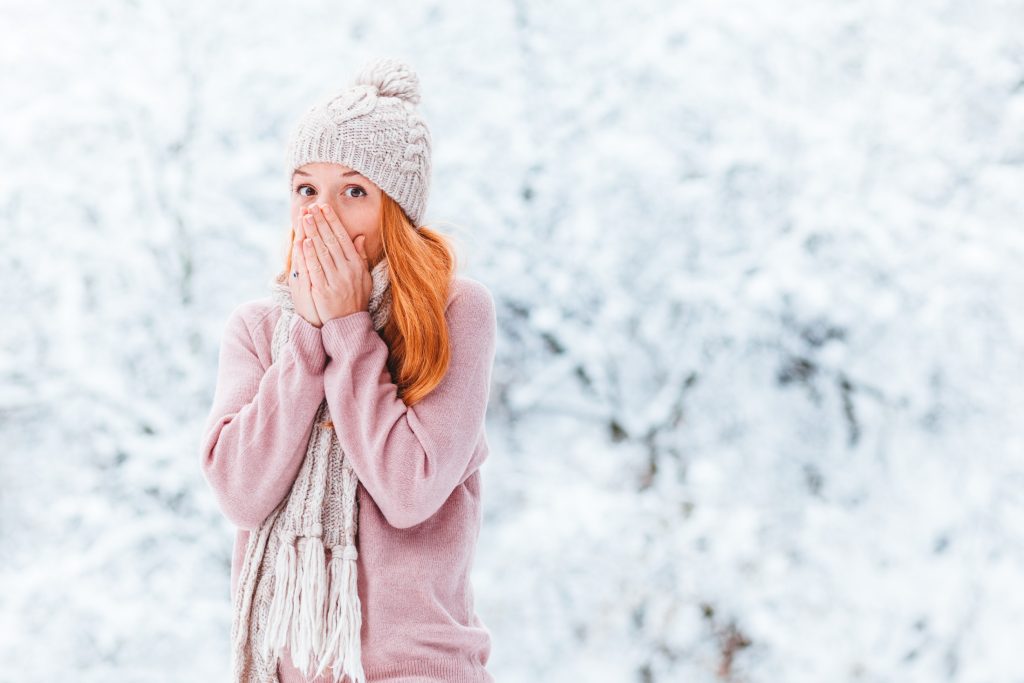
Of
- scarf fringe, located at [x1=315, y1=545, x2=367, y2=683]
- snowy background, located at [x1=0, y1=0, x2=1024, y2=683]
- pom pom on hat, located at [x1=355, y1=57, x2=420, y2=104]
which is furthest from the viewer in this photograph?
snowy background, located at [x1=0, y1=0, x2=1024, y2=683]

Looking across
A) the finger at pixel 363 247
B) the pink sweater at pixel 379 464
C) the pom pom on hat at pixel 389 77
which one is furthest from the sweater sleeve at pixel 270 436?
the pom pom on hat at pixel 389 77

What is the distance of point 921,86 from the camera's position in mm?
2623

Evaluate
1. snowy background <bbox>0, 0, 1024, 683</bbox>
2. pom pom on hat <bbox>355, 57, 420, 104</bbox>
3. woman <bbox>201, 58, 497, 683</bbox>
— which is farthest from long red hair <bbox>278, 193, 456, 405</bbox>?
snowy background <bbox>0, 0, 1024, 683</bbox>

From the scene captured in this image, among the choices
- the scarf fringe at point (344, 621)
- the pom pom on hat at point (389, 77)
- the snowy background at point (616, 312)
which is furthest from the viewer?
the snowy background at point (616, 312)

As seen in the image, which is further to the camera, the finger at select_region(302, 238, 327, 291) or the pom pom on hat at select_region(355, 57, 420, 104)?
the pom pom on hat at select_region(355, 57, 420, 104)

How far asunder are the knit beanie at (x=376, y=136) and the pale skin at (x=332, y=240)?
2cm

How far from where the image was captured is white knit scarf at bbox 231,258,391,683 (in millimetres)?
1142

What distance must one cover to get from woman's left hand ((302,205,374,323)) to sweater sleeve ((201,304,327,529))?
0.13 ft

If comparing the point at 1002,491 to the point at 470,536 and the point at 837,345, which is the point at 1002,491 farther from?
the point at 470,536

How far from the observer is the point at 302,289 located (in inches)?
47.0

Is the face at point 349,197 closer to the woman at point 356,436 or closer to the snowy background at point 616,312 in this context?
the woman at point 356,436

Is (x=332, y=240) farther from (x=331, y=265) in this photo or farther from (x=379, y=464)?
(x=379, y=464)

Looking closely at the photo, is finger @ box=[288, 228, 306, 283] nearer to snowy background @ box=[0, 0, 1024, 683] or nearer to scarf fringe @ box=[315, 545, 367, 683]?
scarf fringe @ box=[315, 545, 367, 683]

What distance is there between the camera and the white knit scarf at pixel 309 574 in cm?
114
